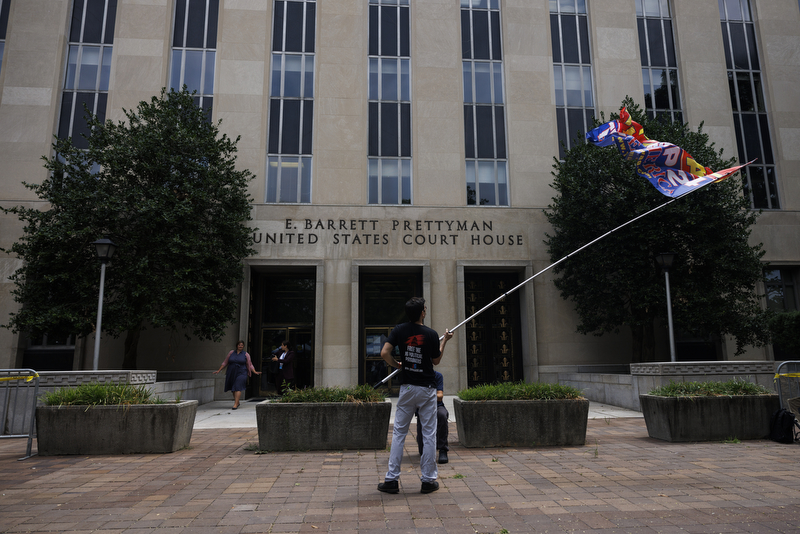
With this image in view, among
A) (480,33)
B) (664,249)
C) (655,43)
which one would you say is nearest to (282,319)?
(664,249)

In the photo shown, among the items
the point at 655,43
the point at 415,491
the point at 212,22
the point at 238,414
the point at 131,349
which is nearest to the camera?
the point at 415,491

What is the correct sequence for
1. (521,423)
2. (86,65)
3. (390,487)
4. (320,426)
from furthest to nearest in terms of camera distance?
1. (86,65)
2. (521,423)
3. (320,426)
4. (390,487)

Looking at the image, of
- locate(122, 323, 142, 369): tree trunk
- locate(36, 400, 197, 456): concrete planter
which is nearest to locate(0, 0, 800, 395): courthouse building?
locate(122, 323, 142, 369): tree trunk

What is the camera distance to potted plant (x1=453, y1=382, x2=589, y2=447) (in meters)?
8.66

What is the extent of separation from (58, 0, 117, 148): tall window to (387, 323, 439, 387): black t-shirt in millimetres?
19263

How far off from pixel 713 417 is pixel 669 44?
19.8 m

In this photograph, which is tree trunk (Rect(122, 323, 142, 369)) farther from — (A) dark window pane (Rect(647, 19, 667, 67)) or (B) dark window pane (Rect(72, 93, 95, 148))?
(A) dark window pane (Rect(647, 19, 667, 67))

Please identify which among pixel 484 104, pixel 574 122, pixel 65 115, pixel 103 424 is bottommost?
pixel 103 424

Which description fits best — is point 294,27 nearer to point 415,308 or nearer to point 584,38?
point 584,38

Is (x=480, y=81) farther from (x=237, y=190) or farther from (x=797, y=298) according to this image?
(x=797, y=298)

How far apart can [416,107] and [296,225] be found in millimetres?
6745

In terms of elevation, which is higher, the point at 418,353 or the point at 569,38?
the point at 569,38

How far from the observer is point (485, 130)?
21.7 m

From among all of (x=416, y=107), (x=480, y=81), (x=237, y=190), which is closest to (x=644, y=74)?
(x=480, y=81)
